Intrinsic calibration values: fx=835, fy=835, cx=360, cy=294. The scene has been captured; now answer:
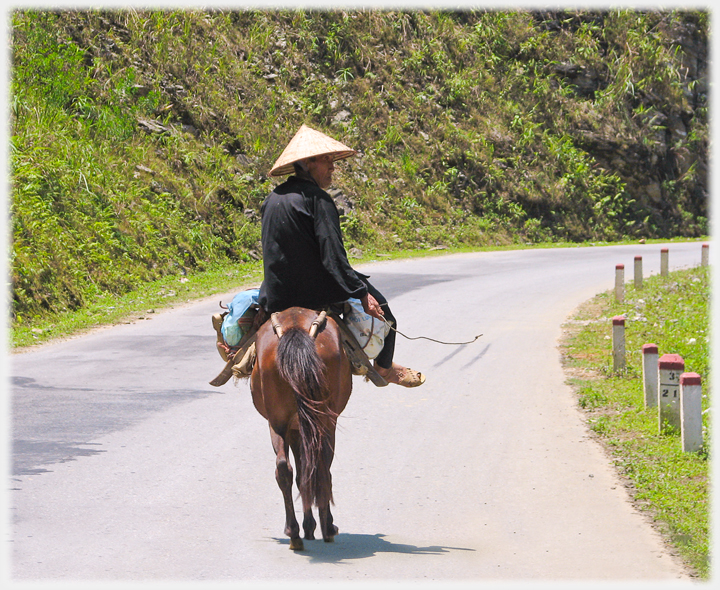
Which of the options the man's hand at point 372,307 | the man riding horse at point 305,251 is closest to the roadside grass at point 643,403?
the man's hand at point 372,307

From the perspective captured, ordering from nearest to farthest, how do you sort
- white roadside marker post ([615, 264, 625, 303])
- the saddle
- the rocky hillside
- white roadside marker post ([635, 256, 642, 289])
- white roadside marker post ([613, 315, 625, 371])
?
the saddle → white roadside marker post ([613, 315, 625, 371]) → white roadside marker post ([615, 264, 625, 303]) → white roadside marker post ([635, 256, 642, 289]) → the rocky hillside

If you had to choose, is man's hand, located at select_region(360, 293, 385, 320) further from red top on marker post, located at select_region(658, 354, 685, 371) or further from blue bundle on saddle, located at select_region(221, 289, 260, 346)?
red top on marker post, located at select_region(658, 354, 685, 371)

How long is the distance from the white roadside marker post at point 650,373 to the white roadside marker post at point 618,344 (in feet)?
5.44

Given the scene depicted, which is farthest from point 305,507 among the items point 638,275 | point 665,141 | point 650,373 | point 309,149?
point 665,141

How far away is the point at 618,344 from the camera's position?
1158cm

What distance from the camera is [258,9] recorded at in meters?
36.3

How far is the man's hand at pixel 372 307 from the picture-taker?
6.05 meters

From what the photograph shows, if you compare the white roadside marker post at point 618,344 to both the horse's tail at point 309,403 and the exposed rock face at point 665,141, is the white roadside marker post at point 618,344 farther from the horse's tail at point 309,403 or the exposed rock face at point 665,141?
the exposed rock face at point 665,141

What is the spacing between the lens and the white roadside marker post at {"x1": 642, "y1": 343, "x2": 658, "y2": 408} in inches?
377

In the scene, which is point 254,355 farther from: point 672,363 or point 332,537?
point 672,363

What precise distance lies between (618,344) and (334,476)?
5.75m

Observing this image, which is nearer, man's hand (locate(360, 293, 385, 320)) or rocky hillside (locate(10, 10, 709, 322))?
man's hand (locate(360, 293, 385, 320))

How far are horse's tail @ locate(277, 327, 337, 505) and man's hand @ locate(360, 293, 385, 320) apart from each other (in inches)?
25.9

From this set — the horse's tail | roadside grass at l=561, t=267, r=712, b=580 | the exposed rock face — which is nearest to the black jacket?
the horse's tail
